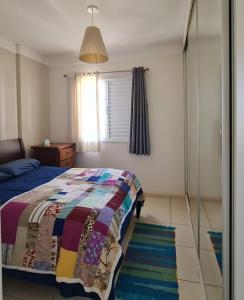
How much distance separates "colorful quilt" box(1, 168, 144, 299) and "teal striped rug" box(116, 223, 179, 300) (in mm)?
382

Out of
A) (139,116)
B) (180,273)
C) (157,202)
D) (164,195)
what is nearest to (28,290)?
(180,273)

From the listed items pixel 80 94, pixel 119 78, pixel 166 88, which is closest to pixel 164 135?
pixel 166 88

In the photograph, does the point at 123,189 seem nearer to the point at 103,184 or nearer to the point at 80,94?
the point at 103,184

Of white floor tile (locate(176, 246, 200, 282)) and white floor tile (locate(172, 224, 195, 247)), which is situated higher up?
white floor tile (locate(172, 224, 195, 247))

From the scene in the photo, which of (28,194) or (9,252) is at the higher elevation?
(28,194)

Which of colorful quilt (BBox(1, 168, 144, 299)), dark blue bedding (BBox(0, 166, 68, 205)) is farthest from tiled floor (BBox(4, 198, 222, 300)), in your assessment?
dark blue bedding (BBox(0, 166, 68, 205))

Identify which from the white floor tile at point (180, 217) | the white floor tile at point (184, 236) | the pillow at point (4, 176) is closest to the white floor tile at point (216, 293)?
the white floor tile at point (184, 236)

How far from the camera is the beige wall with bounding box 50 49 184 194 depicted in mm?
3822

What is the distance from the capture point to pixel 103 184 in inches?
94.1

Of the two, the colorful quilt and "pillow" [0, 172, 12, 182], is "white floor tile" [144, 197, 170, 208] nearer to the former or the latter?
the colorful quilt

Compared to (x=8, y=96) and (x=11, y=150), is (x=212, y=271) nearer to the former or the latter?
(x=11, y=150)

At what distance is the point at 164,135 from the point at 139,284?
2556 mm

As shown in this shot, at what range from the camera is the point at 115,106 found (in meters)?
4.14

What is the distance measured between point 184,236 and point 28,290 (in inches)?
64.9
